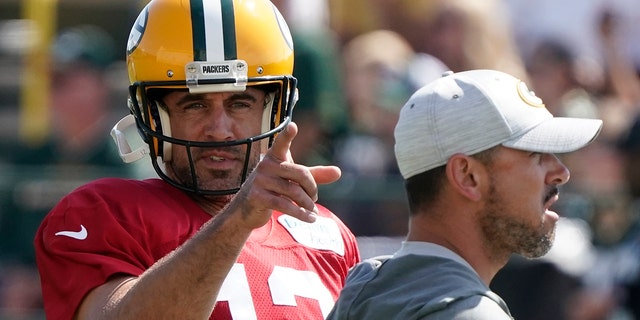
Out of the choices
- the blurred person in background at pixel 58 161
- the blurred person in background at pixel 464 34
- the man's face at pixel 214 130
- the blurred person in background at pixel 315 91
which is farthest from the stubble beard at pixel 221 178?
the blurred person in background at pixel 464 34

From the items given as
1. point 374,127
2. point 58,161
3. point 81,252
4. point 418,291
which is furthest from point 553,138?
point 58,161

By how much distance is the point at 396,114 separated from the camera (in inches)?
273

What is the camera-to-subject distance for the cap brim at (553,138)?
2916 mm

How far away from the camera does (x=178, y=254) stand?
2.84 meters

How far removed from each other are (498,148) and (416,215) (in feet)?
0.86

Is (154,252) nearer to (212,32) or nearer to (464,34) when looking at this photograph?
(212,32)

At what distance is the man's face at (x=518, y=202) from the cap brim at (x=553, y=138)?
35mm

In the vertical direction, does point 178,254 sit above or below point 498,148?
below

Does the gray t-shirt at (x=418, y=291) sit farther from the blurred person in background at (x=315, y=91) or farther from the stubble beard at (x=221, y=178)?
the blurred person in background at (x=315, y=91)

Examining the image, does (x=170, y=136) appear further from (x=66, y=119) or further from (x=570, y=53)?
(x=570, y=53)

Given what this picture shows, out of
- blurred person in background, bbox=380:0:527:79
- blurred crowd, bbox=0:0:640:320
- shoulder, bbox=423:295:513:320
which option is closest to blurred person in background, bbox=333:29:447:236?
blurred crowd, bbox=0:0:640:320

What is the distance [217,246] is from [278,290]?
522mm

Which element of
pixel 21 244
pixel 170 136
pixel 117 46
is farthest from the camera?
pixel 117 46

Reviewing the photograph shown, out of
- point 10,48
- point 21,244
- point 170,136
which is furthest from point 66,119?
point 170,136
